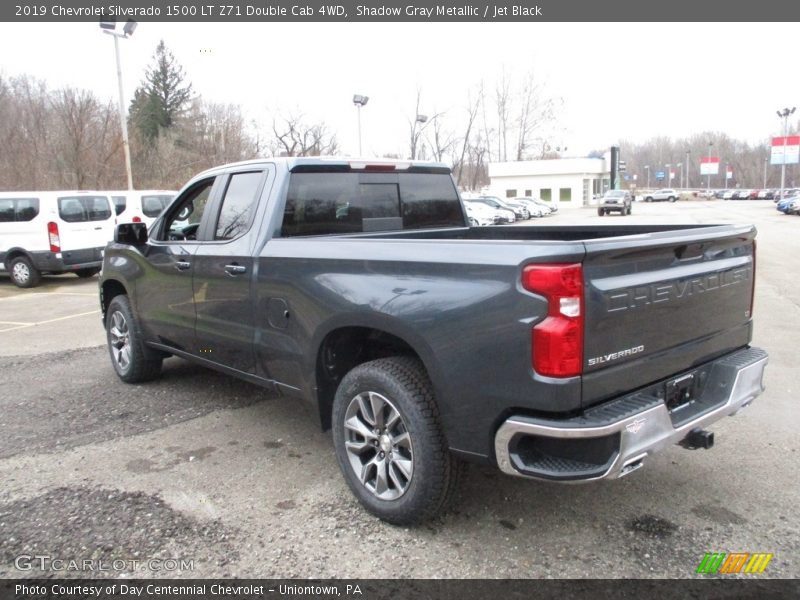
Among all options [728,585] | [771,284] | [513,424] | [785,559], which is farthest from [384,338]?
[771,284]

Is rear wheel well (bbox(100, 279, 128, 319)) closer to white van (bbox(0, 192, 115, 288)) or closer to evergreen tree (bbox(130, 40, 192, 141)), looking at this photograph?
white van (bbox(0, 192, 115, 288))

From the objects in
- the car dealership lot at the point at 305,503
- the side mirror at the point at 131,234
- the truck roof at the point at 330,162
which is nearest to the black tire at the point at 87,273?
the car dealership lot at the point at 305,503

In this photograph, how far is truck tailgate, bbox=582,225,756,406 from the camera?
2629 millimetres

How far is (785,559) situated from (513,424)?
5.04 feet

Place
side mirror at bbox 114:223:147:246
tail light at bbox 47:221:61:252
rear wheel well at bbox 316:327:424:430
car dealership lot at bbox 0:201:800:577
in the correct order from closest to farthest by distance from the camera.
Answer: car dealership lot at bbox 0:201:800:577
rear wheel well at bbox 316:327:424:430
side mirror at bbox 114:223:147:246
tail light at bbox 47:221:61:252

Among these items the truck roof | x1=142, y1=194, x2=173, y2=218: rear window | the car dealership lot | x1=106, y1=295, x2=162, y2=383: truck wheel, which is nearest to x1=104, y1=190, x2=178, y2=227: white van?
x1=142, y1=194, x2=173, y2=218: rear window

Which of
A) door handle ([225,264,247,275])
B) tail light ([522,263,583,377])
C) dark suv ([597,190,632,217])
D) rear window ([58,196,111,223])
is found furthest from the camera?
dark suv ([597,190,632,217])

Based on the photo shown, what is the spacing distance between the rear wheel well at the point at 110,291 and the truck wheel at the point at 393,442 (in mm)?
3470

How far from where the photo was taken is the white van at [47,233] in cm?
1308

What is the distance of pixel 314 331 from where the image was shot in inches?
141

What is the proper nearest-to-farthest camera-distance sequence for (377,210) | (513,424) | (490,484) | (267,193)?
(513,424) < (490,484) < (267,193) < (377,210)

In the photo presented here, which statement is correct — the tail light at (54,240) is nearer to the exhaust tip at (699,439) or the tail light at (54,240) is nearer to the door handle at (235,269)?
the door handle at (235,269)

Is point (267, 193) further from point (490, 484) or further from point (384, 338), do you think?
point (490, 484)

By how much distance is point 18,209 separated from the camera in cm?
1322
